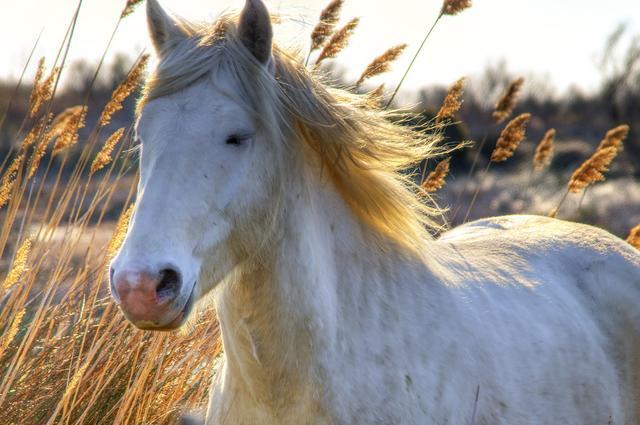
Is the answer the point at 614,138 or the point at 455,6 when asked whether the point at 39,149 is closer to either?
the point at 455,6

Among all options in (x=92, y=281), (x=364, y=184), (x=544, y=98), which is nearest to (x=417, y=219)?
(x=364, y=184)

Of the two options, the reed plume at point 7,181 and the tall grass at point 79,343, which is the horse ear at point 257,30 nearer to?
the tall grass at point 79,343

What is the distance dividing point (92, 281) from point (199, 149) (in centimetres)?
179

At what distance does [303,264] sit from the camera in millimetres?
2625

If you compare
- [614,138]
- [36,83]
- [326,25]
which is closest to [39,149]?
[36,83]

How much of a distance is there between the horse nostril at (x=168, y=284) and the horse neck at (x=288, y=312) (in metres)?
0.41

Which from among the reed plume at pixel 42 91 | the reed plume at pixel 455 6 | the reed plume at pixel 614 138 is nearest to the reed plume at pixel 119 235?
the reed plume at pixel 42 91

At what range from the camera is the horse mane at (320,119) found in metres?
2.55

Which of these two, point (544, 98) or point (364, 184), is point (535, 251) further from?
point (544, 98)

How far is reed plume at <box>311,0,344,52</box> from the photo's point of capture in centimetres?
372

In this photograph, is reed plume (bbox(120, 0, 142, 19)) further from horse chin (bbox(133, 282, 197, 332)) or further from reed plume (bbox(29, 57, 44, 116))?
horse chin (bbox(133, 282, 197, 332))

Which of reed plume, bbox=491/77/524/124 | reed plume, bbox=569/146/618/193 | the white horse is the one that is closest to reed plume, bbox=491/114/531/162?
reed plume, bbox=491/77/524/124

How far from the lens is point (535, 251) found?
143 inches

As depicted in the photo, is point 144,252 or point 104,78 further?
point 104,78
